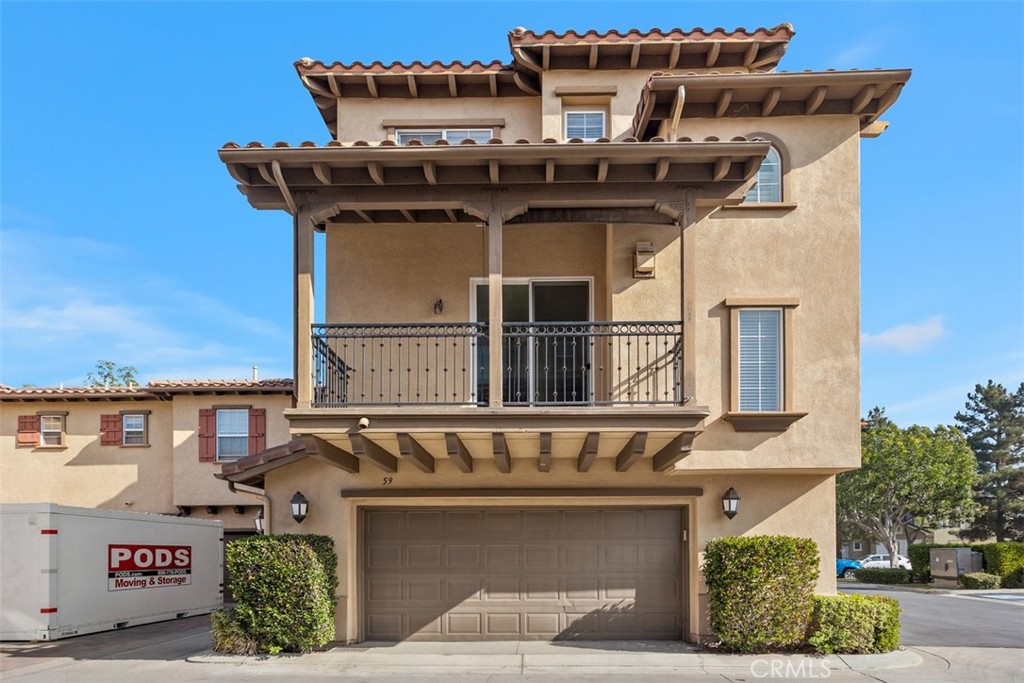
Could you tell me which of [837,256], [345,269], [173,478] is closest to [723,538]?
[837,256]

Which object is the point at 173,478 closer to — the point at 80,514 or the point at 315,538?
A: the point at 80,514

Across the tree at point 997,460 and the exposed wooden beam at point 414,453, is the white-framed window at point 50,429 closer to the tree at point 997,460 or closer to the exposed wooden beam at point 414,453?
the exposed wooden beam at point 414,453

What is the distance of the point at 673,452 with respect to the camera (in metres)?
11.4

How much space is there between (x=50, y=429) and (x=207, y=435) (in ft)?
14.8

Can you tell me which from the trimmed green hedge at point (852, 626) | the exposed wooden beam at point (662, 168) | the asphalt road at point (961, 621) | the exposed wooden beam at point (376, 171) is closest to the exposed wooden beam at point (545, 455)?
the exposed wooden beam at point (662, 168)

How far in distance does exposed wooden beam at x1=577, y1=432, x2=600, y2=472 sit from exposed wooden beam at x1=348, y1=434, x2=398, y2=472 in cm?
280

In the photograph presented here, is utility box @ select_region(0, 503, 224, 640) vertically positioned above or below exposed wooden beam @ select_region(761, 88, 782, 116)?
below

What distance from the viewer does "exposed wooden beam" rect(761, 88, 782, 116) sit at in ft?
39.1

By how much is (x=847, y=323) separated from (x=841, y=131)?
284cm

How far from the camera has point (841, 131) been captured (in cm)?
1228

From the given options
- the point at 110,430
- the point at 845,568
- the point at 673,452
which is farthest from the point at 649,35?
the point at 845,568

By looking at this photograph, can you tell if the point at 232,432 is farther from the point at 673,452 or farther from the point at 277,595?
the point at 673,452

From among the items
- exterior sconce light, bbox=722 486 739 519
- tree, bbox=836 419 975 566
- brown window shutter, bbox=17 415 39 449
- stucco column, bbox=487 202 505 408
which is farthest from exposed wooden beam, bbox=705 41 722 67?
→ tree, bbox=836 419 975 566

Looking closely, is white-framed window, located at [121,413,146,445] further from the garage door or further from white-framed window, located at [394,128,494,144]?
white-framed window, located at [394,128,494,144]
